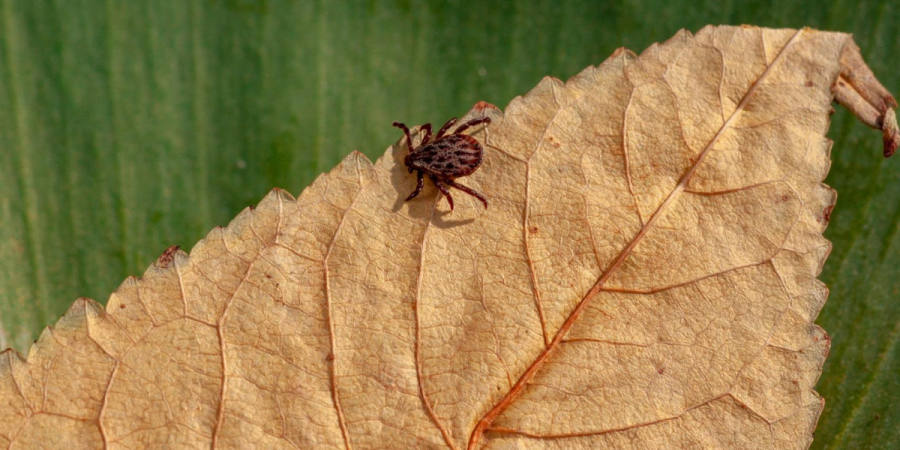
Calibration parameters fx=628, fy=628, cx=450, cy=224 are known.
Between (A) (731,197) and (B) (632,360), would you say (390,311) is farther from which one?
(A) (731,197)

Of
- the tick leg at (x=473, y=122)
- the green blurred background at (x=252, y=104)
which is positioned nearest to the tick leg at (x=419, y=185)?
the tick leg at (x=473, y=122)

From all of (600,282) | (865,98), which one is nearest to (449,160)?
(600,282)

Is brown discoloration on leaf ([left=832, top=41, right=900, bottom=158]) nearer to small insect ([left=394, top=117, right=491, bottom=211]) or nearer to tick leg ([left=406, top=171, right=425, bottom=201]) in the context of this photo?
small insect ([left=394, top=117, right=491, bottom=211])

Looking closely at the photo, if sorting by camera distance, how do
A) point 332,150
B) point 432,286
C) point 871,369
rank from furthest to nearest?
point 332,150
point 871,369
point 432,286

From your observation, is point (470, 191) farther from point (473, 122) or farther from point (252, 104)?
point (252, 104)

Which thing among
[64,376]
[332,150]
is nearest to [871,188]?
[332,150]

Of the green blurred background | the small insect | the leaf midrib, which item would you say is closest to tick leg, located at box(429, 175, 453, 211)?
the small insect

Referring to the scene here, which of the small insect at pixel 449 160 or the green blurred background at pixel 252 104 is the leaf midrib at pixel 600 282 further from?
the green blurred background at pixel 252 104
